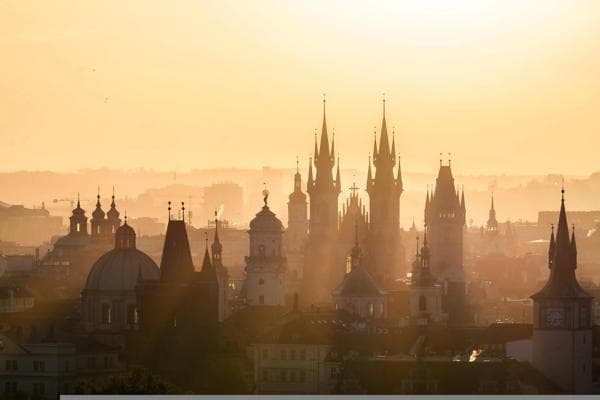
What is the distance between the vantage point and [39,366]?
12912cm

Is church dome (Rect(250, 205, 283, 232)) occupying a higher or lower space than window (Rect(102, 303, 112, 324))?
higher

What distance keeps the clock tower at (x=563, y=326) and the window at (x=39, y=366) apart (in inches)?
945

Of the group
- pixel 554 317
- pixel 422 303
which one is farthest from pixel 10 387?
pixel 422 303

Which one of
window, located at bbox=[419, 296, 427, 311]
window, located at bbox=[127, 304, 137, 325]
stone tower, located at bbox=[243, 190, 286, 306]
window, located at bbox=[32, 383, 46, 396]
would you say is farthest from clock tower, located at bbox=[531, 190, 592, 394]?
stone tower, located at bbox=[243, 190, 286, 306]

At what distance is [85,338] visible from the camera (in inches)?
5354

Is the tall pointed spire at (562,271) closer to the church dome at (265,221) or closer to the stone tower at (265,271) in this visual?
the stone tower at (265,271)

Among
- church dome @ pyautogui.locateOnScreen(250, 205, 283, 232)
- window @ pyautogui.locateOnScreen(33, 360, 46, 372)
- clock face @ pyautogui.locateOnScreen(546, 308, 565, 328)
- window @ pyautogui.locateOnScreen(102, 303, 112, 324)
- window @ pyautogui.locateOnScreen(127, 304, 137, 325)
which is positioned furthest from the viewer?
church dome @ pyautogui.locateOnScreen(250, 205, 283, 232)

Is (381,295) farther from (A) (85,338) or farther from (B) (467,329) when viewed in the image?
(A) (85,338)

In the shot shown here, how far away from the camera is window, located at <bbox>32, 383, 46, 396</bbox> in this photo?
12575cm

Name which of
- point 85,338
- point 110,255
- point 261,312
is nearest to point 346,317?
point 261,312

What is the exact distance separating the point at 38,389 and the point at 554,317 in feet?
82.9

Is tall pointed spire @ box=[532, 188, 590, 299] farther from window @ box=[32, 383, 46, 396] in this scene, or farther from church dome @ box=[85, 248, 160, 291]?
window @ box=[32, 383, 46, 396]

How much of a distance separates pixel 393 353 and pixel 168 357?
14.1 m

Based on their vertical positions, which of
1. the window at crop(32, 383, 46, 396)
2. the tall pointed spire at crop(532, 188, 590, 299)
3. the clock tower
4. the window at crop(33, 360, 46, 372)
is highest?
the tall pointed spire at crop(532, 188, 590, 299)
